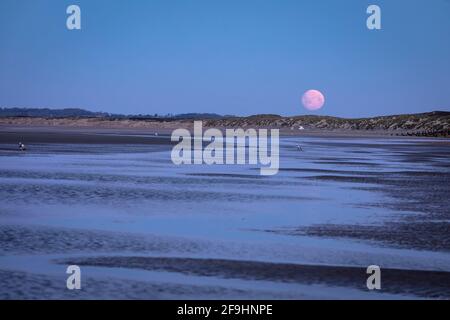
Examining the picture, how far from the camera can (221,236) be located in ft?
Answer: 54.0

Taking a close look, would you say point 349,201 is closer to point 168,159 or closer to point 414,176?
point 414,176

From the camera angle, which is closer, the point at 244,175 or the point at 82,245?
the point at 82,245

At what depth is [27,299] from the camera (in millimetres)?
10609

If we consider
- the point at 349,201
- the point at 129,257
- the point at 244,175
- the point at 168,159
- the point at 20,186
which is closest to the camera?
the point at 129,257

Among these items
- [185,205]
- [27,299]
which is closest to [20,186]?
[185,205]

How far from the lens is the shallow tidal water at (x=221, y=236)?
38.7 ft

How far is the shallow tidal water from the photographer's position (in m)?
11.8

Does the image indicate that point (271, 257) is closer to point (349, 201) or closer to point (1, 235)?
Answer: point (1, 235)

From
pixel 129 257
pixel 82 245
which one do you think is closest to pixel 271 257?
pixel 129 257
